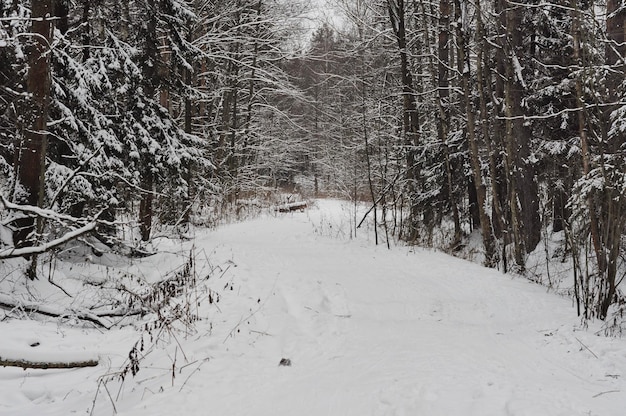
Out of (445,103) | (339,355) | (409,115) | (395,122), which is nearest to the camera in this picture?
(339,355)

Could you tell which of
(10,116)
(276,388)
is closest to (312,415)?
(276,388)

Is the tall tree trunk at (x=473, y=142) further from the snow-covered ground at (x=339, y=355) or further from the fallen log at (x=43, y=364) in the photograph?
the fallen log at (x=43, y=364)

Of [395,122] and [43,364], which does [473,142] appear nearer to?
[395,122]

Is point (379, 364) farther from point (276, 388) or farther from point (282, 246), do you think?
point (282, 246)

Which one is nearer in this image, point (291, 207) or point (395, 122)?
point (395, 122)

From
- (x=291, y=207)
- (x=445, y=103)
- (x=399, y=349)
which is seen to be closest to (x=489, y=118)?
(x=445, y=103)

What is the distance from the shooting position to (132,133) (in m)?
8.29

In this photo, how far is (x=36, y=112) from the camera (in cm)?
595

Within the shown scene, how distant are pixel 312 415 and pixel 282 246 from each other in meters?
6.16

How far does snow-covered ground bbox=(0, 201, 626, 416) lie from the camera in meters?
3.06

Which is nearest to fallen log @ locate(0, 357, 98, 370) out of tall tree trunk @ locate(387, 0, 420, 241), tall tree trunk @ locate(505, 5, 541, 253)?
tall tree trunk @ locate(387, 0, 420, 241)

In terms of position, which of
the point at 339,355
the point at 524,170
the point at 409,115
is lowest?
the point at 339,355

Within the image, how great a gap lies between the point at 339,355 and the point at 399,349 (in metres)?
0.58

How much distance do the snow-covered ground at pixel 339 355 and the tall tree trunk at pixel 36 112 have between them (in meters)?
2.31
